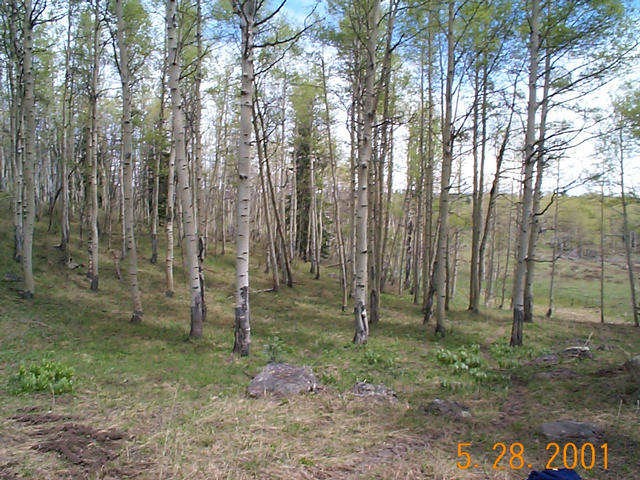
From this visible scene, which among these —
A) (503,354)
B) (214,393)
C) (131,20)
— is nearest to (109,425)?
(214,393)

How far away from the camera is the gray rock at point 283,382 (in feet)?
17.7

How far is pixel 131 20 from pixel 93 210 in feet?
18.9

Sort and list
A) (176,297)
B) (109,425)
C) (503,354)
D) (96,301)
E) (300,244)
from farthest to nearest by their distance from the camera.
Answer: (300,244) < (176,297) < (96,301) < (503,354) < (109,425)

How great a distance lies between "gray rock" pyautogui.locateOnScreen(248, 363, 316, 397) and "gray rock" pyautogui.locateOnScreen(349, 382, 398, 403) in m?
0.63

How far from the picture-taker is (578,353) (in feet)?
24.8

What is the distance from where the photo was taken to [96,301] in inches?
437

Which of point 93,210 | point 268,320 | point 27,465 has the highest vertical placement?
point 93,210

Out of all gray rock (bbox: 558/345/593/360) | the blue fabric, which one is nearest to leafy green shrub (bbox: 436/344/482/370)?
gray rock (bbox: 558/345/593/360)

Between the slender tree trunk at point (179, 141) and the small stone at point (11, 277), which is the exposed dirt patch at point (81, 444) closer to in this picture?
the slender tree trunk at point (179, 141)

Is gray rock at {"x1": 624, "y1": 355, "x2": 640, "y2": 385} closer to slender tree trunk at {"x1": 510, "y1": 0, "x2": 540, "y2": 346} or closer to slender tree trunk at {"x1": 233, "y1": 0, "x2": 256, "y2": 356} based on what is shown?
slender tree trunk at {"x1": 510, "y1": 0, "x2": 540, "y2": 346}

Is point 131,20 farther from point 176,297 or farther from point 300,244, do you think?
point 300,244

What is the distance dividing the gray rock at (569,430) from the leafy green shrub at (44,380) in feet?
18.9

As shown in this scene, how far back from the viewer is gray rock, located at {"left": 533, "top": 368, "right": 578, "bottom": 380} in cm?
628

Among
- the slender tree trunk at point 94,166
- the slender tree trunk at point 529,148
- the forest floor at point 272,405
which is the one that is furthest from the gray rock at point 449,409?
the slender tree trunk at point 94,166
